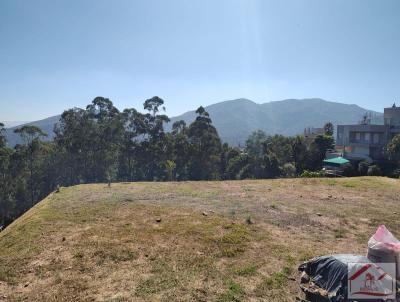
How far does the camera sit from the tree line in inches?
1554

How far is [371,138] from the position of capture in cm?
3862

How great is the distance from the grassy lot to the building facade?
1047 inches

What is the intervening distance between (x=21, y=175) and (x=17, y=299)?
129 ft

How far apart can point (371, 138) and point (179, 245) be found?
3733 centimetres

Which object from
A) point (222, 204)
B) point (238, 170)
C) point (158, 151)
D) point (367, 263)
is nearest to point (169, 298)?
point (367, 263)

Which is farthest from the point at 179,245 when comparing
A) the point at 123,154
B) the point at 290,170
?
the point at 123,154

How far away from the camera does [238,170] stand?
156ft

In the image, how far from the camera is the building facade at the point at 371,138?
37159mm

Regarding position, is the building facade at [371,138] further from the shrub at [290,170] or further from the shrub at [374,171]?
the shrub at [290,170]

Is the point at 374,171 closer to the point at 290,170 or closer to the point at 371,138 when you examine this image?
the point at 290,170

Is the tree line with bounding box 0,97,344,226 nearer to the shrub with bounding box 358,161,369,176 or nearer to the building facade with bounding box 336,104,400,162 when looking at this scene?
the building facade with bounding box 336,104,400,162

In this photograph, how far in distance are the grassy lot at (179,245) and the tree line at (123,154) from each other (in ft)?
86.9

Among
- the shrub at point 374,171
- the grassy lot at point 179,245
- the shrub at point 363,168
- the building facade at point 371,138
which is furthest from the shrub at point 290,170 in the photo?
the grassy lot at point 179,245

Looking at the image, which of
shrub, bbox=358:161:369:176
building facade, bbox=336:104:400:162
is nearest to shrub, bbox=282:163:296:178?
shrub, bbox=358:161:369:176
